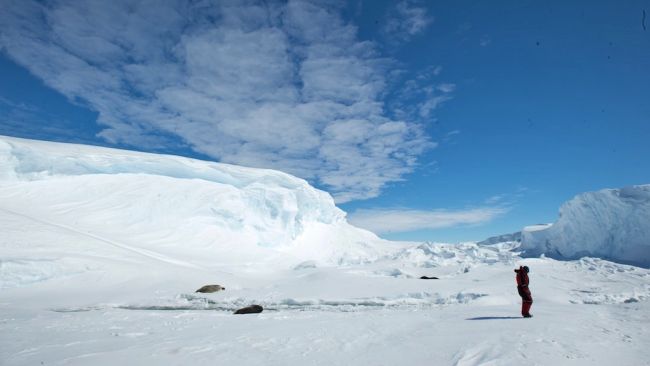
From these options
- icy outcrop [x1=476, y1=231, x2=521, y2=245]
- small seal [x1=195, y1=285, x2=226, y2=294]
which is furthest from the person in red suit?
icy outcrop [x1=476, y1=231, x2=521, y2=245]

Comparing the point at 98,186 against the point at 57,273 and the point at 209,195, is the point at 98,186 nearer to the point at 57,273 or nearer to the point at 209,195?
the point at 209,195

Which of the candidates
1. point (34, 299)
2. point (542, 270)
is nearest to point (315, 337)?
point (34, 299)

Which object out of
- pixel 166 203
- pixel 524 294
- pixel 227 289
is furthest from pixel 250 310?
pixel 166 203

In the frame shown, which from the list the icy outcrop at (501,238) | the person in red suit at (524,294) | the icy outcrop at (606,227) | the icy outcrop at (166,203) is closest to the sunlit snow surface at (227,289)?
the icy outcrop at (166,203)

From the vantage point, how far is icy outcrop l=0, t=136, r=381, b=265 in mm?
23875

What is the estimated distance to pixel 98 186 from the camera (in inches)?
1084

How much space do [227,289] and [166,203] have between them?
15.0 meters

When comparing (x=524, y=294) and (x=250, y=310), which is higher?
(x=250, y=310)

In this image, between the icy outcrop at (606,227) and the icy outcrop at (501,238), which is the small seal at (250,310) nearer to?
the icy outcrop at (606,227)

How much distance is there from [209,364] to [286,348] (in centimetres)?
126

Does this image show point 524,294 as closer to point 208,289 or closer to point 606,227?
point 208,289

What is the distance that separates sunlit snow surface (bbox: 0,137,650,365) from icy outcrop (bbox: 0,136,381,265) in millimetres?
134

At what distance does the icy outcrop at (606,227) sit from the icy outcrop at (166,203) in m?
18.7

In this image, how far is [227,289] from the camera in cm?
1600
